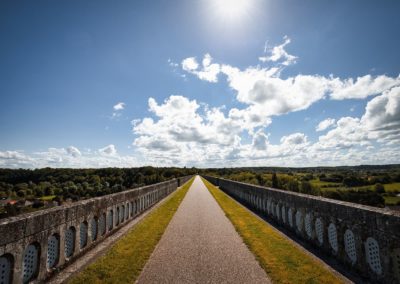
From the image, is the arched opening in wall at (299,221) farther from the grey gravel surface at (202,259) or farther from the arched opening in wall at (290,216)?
the grey gravel surface at (202,259)

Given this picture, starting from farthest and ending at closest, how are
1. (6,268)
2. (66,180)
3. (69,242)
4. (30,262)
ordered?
(66,180), (69,242), (30,262), (6,268)

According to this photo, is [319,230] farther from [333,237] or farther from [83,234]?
[83,234]

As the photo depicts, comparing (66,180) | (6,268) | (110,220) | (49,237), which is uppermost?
(49,237)

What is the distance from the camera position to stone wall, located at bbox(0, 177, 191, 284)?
369cm

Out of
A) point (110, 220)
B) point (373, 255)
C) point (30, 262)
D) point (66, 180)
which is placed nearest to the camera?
point (30, 262)

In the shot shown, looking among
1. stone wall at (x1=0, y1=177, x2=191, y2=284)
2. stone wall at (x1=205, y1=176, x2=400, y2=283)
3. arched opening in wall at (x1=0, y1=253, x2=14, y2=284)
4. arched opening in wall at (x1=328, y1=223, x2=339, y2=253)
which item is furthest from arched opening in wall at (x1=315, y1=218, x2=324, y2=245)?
arched opening in wall at (x1=0, y1=253, x2=14, y2=284)

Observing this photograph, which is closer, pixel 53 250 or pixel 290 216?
pixel 53 250

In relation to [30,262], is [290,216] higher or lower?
lower

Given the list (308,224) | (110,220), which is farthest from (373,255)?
(110,220)

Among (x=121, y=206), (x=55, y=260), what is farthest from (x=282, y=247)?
(x=121, y=206)

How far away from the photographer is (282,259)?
5.63 meters

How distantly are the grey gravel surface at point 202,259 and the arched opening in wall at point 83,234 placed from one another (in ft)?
5.78

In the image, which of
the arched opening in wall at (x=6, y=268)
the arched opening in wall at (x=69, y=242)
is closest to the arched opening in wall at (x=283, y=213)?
the arched opening in wall at (x=69, y=242)

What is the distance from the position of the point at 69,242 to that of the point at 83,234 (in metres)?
0.69
